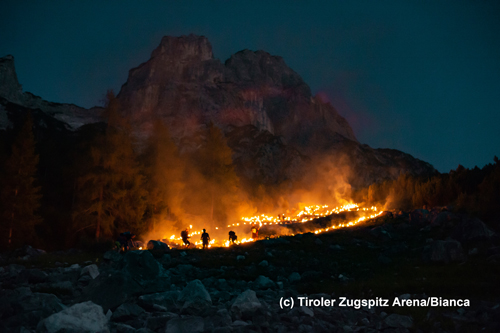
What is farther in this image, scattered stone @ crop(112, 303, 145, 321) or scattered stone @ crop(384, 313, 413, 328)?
scattered stone @ crop(384, 313, 413, 328)

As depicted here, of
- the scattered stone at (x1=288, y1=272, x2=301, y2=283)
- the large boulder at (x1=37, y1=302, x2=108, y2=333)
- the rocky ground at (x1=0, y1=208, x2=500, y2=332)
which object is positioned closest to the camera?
the large boulder at (x1=37, y1=302, x2=108, y2=333)

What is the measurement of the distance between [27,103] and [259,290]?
5976 inches

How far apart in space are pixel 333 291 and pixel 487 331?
14.9 ft

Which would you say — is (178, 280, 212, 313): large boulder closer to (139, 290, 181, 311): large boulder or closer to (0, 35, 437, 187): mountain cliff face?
(139, 290, 181, 311): large boulder

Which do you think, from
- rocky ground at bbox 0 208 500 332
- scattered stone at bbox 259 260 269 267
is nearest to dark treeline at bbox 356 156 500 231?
rocky ground at bbox 0 208 500 332

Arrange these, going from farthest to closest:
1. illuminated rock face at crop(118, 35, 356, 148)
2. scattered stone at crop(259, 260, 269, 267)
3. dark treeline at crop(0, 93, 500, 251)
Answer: illuminated rock face at crop(118, 35, 356, 148)
dark treeline at crop(0, 93, 500, 251)
scattered stone at crop(259, 260, 269, 267)

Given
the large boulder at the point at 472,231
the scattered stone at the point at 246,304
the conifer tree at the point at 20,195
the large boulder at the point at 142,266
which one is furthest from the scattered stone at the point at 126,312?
the conifer tree at the point at 20,195

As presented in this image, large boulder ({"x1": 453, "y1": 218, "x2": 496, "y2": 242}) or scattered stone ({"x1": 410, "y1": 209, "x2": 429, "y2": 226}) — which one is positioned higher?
scattered stone ({"x1": 410, "y1": 209, "x2": 429, "y2": 226})

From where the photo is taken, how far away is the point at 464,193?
29.7 meters

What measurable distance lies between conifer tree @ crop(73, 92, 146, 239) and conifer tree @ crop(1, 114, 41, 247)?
11.6 ft

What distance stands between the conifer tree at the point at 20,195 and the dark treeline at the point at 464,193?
111ft

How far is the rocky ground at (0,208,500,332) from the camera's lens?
17.4 ft

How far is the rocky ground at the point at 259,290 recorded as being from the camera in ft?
17.4

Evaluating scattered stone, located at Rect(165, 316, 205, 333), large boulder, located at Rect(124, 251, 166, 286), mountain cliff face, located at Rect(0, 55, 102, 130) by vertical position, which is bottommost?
scattered stone, located at Rect(165, 316, 205, 333)
